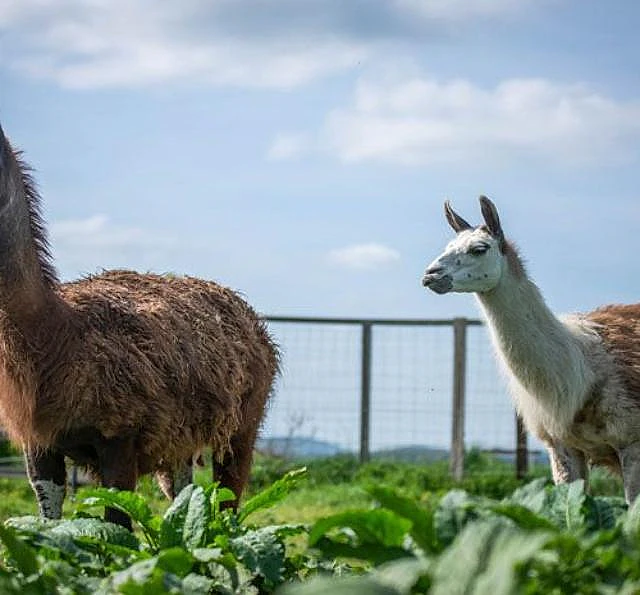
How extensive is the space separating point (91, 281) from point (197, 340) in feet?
2.59

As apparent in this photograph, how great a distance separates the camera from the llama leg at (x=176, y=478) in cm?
795

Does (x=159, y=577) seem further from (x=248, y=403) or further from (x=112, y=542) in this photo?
(x=248, y=403)

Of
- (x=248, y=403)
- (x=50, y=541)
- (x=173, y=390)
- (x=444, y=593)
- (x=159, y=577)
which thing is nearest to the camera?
(x=444, y=593)

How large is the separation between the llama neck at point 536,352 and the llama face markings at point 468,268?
0.40ft

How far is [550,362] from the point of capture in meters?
7.06

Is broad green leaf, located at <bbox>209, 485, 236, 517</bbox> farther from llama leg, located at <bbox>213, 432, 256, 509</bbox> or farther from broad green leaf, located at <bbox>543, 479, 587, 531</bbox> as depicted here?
llama leg, located at <bbox>213, 432, 256, 509</bbox>

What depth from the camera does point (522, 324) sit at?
23.4 ft

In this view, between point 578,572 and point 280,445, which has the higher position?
point 578,572

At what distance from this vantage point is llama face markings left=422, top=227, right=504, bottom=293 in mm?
6977

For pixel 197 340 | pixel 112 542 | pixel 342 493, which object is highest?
pixel 197 340

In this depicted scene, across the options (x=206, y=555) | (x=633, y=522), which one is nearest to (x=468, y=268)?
(x=206, y=555)

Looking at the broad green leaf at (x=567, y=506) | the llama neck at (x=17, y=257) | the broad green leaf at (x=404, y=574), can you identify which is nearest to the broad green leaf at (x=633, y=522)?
the broad green leaf at (x=567, y=506)

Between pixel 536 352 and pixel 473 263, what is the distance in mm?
618

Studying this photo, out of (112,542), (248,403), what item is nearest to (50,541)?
(112,542)
